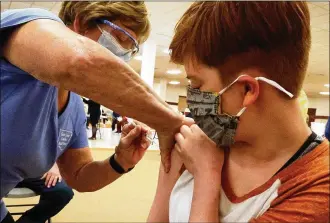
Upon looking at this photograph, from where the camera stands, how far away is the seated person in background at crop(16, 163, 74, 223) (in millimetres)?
2074

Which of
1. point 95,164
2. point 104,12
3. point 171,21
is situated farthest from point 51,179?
point 171,21

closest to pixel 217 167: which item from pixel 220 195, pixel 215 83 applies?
pixel 220 195

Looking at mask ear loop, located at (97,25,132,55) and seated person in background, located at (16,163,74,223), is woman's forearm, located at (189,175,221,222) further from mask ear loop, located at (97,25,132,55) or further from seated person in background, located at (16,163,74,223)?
seated person in background, located at (16,163,74,223)

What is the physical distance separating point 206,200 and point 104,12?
0.82 metres

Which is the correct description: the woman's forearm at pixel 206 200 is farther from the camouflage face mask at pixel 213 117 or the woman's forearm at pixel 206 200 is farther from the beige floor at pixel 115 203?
the beige floor at pixel 115 203

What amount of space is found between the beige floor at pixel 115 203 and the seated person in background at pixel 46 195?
902 mm

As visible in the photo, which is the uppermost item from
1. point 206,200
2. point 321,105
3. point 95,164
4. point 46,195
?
point 206,200

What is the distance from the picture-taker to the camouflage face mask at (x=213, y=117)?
0.81m

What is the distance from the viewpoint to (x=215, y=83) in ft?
2.67

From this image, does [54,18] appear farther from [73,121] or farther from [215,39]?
[73,121]

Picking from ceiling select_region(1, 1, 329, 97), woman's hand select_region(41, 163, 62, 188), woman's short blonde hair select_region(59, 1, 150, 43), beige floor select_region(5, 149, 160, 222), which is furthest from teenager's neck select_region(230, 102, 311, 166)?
ceiling select_region(1, 1, 329, 97)

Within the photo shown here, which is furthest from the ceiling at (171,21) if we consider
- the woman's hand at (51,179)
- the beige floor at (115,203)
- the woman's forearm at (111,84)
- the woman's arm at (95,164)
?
the woman's forearm at (111,84)

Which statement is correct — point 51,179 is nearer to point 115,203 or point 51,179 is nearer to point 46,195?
point 46,195

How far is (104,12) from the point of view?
4.00 feet
